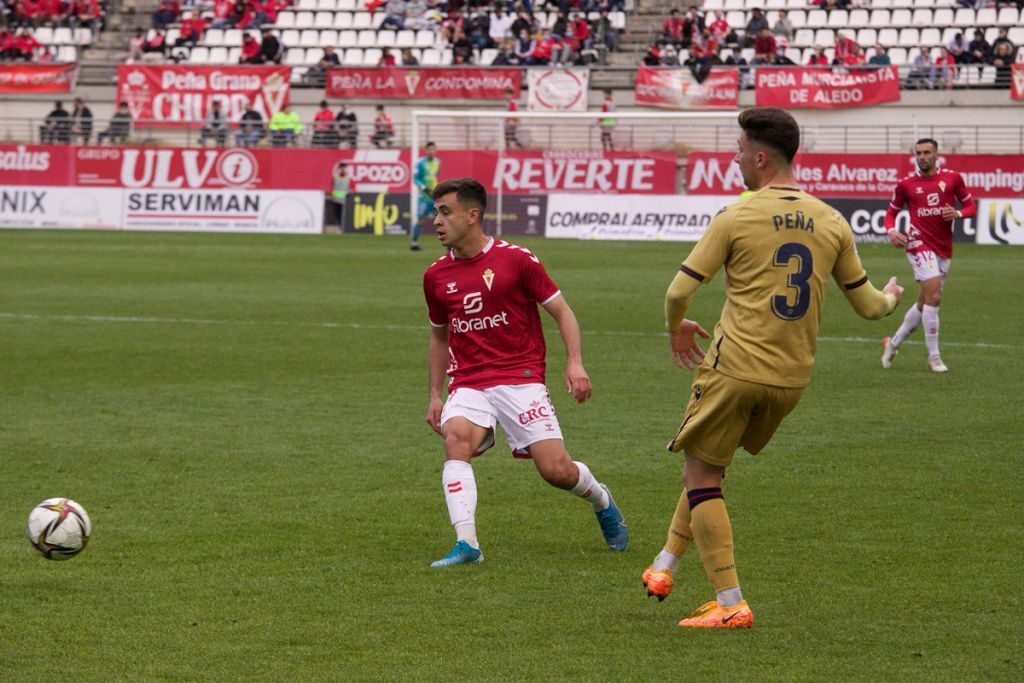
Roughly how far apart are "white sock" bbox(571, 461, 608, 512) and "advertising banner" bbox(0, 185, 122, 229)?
95.6ft

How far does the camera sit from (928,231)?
532 inches

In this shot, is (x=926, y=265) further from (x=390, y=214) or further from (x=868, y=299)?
(x=390, y=214)

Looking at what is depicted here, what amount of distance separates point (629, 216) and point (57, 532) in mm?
26177

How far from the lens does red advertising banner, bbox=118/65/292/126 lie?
130 feet

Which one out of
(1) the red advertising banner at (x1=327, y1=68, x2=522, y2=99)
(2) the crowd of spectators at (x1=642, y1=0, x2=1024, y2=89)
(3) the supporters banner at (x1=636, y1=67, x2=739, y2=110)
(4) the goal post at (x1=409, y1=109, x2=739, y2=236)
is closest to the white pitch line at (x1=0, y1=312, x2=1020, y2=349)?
(4) the goal post at (x1=409, y1=109, x2=739, y2=236)

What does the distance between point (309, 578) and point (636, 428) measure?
173 inches

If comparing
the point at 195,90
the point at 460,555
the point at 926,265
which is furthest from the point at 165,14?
the point at 460,555

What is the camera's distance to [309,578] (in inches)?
244

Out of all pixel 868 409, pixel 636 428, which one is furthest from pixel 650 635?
pixel 868 409

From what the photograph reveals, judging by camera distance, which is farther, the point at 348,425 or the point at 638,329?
the point at 638,329

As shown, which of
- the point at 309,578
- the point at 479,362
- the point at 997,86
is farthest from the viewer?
the point at 997,86

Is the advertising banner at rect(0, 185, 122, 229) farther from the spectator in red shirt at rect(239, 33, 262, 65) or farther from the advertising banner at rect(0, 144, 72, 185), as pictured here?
the spectator in red shirt at rect(239, 33, 262, 65)

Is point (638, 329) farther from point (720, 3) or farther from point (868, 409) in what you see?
point (720, 3)

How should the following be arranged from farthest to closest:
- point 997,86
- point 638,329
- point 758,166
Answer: point 997,86
point 638,329
point 758,166
